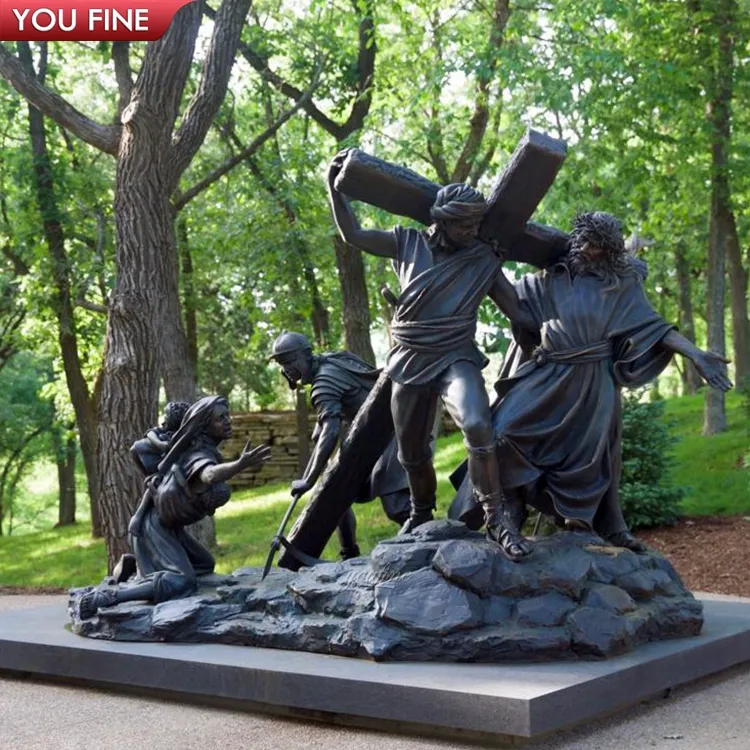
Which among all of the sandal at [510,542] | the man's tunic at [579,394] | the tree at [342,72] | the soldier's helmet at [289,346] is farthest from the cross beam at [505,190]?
the tree at [342,72]

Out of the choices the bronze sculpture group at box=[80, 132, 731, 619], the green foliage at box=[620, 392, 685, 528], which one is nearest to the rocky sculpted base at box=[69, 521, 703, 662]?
the bronze sculpture group at box=[80, 132, 731, 619]

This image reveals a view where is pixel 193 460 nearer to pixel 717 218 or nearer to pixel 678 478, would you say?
pixel 678 478

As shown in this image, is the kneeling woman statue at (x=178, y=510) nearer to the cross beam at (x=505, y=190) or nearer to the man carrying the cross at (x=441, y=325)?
the man carrying the cross at (x=441, y=325)

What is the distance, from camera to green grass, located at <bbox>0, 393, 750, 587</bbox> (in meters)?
14.3

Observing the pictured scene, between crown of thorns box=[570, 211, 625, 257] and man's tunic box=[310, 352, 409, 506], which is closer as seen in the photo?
crown of thorns box=[570, 211, 625, 257]

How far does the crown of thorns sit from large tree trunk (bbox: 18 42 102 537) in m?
10.5

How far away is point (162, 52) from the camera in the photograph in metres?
11.7

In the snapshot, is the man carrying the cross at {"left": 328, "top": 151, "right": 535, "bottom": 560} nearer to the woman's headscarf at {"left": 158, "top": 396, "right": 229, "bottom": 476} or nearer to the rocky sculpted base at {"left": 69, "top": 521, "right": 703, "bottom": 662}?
the rocky sculpted base at {"left": 69, "top": 521, "right": 703, "bottom": 662}

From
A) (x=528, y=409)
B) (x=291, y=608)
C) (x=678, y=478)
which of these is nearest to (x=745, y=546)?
(x=678, y=478)

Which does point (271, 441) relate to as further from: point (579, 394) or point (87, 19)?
point (579, 394)

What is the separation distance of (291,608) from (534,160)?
3121mm

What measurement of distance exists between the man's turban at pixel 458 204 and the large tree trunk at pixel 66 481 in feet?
66.2

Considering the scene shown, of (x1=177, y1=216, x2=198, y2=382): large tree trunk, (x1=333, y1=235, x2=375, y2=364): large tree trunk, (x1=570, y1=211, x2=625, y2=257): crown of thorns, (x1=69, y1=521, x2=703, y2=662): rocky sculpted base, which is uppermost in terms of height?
(x1=177, y1=216, x2=198, y2=382): large tree trunk

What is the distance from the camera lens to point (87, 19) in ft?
42.0
